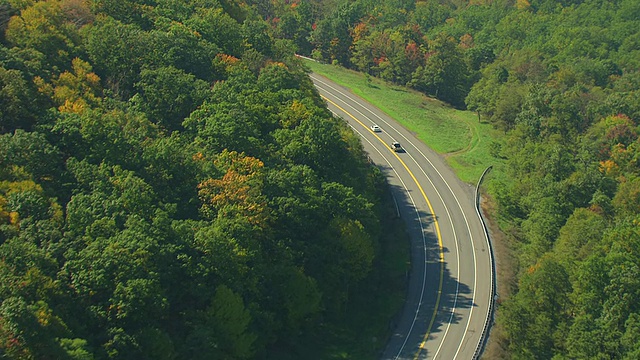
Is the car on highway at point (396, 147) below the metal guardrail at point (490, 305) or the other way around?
the other way around

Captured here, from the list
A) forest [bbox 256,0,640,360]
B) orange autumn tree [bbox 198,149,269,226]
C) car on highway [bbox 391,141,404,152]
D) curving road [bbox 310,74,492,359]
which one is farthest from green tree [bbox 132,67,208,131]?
forest [bbox 256,0,640,360]

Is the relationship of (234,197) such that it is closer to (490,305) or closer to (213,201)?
(213,201)

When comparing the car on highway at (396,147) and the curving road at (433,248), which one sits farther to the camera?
the car on highway at (396,147)

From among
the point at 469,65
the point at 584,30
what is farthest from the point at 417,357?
the point at 584,30

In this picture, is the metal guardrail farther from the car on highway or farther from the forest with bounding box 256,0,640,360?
the car on highway

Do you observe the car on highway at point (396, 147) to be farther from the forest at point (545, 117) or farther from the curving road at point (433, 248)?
the forest at point (545, 117)

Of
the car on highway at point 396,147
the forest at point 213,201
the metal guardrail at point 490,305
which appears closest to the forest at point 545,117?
the forest at point 213,201
